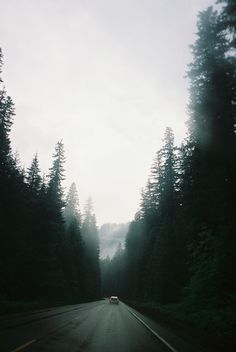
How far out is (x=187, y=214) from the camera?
27078mm

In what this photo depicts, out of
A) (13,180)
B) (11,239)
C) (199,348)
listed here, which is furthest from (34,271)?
(199,348)

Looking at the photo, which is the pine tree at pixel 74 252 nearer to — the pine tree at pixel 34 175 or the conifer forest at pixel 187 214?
the conifer forest at pixel 187 214

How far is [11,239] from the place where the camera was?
37406mm

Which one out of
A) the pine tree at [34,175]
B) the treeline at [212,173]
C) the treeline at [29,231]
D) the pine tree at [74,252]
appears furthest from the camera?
the pine tree at [74,252]

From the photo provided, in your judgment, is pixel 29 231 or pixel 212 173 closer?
pixel 212 173

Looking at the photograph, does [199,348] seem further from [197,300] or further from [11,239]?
[11,239]

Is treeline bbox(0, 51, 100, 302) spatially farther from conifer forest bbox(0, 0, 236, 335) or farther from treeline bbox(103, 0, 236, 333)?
treeline bbox(103, 0, 236, 333)

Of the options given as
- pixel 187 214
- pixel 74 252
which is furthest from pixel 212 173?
pixel 74 252

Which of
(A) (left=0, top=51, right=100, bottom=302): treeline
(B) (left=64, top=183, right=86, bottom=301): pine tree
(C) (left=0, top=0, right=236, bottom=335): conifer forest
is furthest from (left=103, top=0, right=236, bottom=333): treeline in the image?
(B) (left=64, top=183, right=86, bottom=301): pine tree

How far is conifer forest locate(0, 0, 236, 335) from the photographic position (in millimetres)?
21453

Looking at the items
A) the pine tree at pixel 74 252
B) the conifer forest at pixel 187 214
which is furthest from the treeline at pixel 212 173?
the pine tree at pixel 74 252

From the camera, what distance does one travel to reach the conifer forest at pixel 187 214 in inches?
845

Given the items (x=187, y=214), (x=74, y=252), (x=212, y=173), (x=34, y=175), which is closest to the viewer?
(x=212, y=173)

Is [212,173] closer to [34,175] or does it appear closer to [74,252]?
[34,175]
